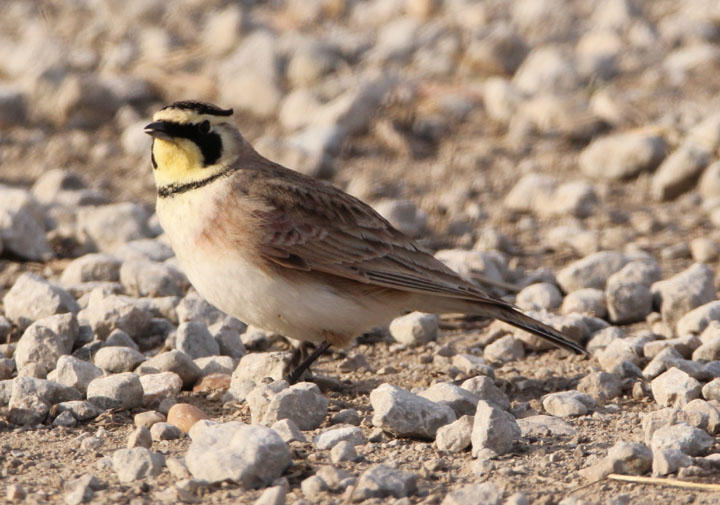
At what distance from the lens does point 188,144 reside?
5.53 meters

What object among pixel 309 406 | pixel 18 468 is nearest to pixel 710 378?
pixel 309 406

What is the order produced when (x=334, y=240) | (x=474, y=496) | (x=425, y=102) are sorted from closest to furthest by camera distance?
(x=474, y=496), (x=334, y=240), (x=425, y=102)

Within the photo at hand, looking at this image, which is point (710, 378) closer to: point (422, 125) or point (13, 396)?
point (13, 396)

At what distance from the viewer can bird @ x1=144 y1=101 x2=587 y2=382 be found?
532cm

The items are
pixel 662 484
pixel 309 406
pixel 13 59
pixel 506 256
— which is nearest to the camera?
pixel 662 484

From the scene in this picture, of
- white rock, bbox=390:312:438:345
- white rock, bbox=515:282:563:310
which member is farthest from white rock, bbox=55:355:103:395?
white rock, bbox=515:282:563:310

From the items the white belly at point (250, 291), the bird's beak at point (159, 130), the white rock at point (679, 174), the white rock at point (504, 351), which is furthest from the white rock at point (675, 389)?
the white rock at point (679, 174)

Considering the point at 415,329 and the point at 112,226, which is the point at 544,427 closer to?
the point at 415,329

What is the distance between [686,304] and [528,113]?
3.75 m

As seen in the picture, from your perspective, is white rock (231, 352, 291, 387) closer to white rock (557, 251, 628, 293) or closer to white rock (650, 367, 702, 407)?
white rock (650, 367, 702, 407)

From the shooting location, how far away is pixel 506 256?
24.8 ft

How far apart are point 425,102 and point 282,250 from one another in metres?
4.96

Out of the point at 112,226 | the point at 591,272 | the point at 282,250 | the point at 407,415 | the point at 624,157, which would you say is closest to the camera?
the point at 407,415

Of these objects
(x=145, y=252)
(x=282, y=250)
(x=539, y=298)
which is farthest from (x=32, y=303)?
(x=539, y=298)
